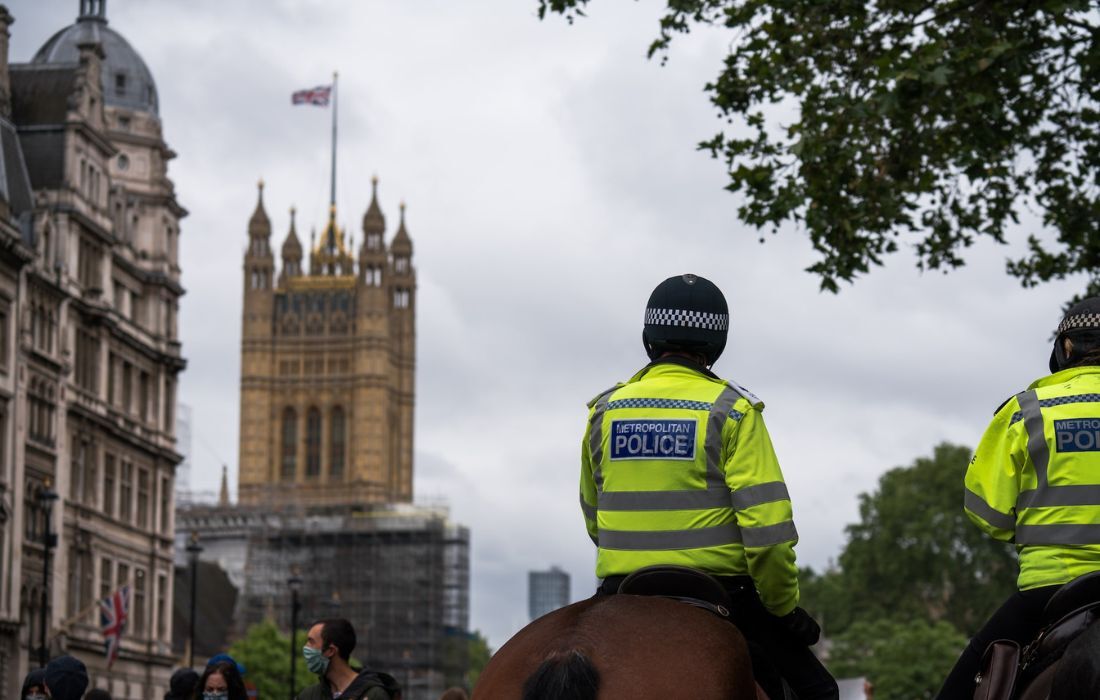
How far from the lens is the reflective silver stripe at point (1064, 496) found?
7227 mm

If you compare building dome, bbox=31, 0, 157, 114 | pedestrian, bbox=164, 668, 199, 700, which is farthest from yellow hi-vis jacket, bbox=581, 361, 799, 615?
building dome, bbox=31, 0, 157, 114

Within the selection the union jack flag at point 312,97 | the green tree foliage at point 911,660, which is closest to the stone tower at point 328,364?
the union jack flag at point 312,97

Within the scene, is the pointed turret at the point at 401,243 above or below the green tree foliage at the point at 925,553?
above

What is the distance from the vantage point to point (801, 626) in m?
7.20

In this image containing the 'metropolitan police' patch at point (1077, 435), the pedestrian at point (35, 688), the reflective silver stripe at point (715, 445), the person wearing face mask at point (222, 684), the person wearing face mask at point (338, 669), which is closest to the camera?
the reflective silver stripe at point (715, 445)

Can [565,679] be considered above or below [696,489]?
below

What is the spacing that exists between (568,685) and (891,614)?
9980cm

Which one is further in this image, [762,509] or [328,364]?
[328,364]

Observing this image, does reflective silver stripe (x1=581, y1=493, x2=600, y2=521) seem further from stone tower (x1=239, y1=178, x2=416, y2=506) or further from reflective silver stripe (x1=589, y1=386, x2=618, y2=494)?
stone tower (x1=239, y1=178, x2=416, y2=506)

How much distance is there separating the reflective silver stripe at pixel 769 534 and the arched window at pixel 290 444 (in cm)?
18398

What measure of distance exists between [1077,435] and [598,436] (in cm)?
168

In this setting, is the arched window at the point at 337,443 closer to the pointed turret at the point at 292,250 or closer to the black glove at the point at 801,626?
the pointed turret at the point at 292,250

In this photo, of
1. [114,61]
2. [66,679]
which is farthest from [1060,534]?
[114,61]

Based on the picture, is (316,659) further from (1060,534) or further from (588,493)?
(1060,534)
